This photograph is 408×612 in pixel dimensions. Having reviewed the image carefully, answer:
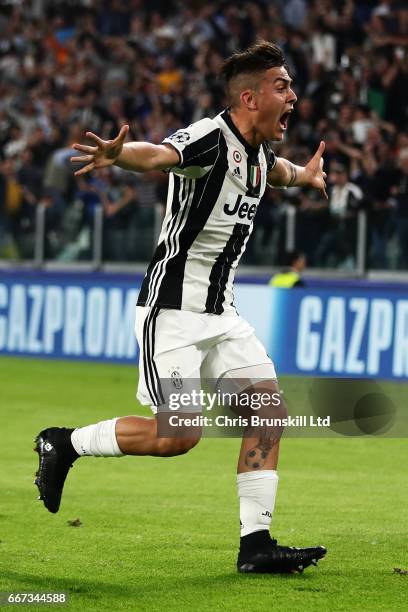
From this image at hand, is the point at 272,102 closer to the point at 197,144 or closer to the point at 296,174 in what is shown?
the point at 197,144

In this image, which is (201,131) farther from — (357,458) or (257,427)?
(357,458)

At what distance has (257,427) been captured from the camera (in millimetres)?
6379

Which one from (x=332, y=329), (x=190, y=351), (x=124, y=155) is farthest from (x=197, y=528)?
(x=332, y=329)

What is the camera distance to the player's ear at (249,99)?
641 cm

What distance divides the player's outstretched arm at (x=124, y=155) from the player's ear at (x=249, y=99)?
0.57 metres

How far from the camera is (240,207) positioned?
646 cm

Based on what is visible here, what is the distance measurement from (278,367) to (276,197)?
2.81m

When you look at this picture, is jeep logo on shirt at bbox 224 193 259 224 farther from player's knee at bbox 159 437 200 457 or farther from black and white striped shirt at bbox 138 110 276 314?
player's knee at bbox 159 437 200 457

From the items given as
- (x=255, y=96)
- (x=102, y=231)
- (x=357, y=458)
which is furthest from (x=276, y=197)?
(x=255, y=96)

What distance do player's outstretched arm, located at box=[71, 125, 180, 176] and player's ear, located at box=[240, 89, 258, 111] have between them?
1.86 feet

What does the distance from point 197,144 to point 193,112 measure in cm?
1471

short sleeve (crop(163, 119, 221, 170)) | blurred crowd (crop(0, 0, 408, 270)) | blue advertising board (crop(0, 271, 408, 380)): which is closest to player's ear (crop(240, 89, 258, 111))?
short sleeve (crop(163, 119, 221, 170))

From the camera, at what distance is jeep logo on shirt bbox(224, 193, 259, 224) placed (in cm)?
641

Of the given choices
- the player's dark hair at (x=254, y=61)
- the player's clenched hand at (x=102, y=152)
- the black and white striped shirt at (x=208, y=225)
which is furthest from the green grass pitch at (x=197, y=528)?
the player's dark hair at (x=254, y=61)
